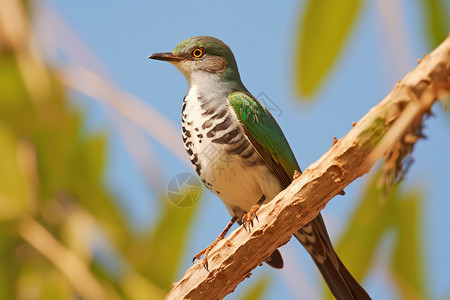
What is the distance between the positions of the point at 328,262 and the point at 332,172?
1.20 metres

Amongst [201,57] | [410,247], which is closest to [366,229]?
[410,247]

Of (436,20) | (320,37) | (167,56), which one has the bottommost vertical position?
(167,56)

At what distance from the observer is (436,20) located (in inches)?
99.2

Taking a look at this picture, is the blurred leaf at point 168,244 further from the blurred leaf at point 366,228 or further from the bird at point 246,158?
the blurred leaf at point 366,228

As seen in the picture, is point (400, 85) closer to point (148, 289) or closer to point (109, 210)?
point (148, 289)

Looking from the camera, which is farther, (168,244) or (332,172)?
(168,244)

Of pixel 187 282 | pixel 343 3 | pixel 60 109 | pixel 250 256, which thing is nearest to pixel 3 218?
pixel 60 109

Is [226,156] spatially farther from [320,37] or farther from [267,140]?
[320,37]

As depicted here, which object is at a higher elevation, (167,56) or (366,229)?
(167,56)

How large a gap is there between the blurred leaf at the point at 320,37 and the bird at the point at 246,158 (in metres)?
0.71

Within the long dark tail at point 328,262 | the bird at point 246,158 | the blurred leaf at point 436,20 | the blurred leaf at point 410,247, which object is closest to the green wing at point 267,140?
the bird at point 246,158

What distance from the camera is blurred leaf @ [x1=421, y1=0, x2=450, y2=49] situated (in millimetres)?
2475

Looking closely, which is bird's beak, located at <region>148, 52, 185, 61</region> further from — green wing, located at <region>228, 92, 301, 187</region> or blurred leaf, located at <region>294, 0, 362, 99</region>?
blurred leaf, located at <region>294, 0, 362, 99</region>

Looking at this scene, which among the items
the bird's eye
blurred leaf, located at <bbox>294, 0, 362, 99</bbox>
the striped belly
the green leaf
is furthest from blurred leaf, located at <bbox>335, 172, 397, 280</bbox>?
the bird's eye
